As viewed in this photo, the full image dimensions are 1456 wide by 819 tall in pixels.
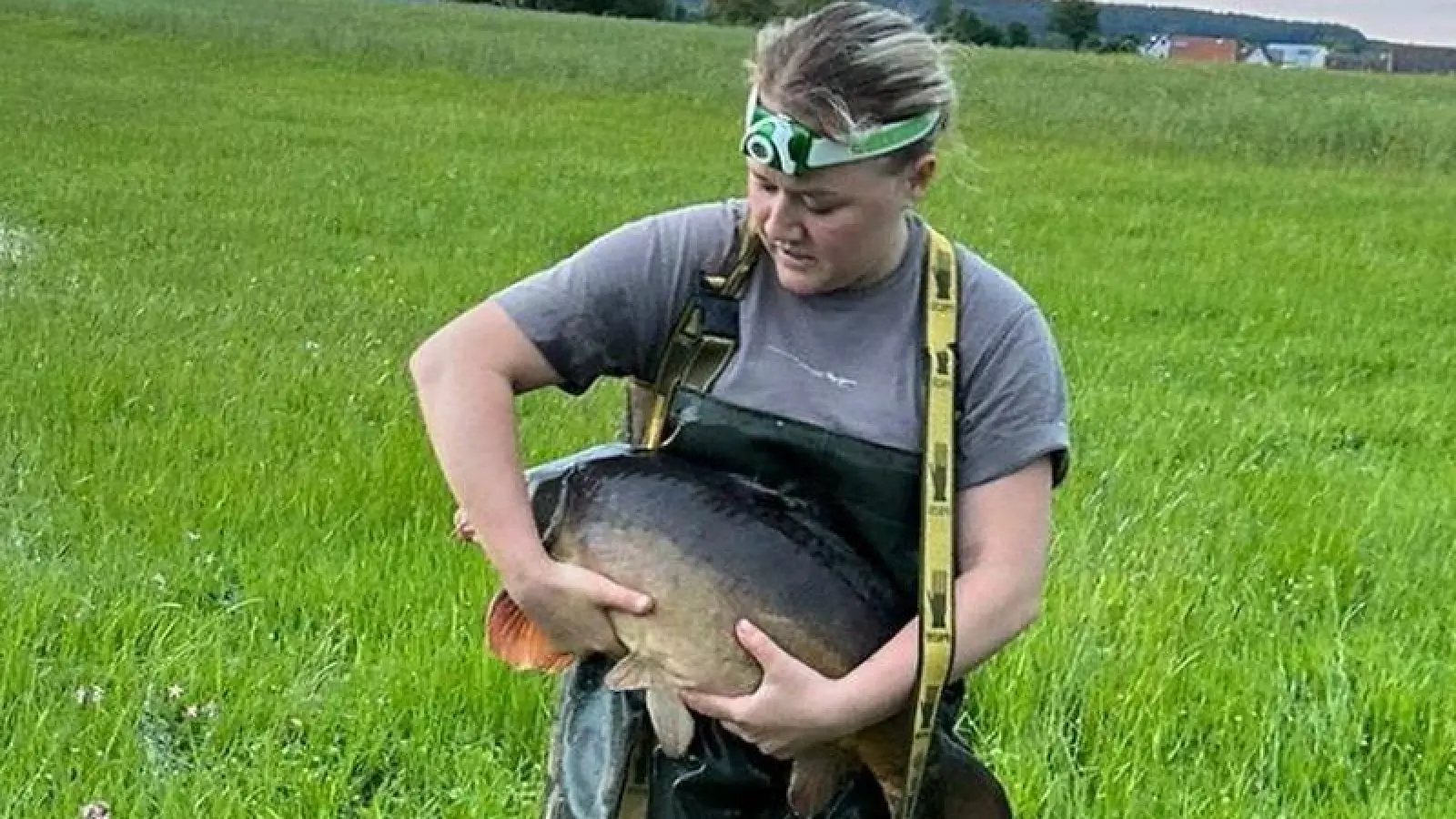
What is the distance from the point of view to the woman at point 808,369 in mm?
2230

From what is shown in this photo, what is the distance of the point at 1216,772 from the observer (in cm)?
382

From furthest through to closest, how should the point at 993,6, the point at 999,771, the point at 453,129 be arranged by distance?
the point at 993,6 → the point at 453,129 → the point at 999,771

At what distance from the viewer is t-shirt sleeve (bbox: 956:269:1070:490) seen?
90.6 inches

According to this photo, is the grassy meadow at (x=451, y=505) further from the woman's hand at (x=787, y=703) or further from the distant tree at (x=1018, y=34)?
the distant tree at (x=1018, y=34)

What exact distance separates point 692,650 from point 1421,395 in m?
6.44

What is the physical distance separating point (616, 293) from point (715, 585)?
0.37 metres

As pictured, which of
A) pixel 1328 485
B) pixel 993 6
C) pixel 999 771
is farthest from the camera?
pixel 993 6

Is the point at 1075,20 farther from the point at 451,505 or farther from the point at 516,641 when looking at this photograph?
the point at 516,641

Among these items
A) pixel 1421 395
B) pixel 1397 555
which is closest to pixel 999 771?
pixel 1397 555

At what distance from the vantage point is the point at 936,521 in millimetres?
2264

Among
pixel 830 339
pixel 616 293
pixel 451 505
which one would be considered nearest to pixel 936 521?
pixel 830 339

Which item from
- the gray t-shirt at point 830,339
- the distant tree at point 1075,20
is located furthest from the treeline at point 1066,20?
the gray t-shirt at point 830,339

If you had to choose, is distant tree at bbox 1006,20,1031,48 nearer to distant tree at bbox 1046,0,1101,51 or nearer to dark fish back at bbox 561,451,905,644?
distant tree at bbox 1046,0,1101,51

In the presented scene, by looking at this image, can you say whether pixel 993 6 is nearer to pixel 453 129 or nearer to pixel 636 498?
pixel 453 129
